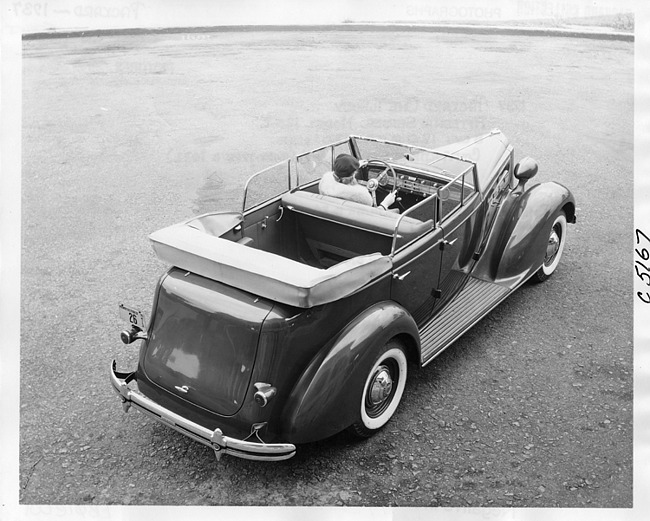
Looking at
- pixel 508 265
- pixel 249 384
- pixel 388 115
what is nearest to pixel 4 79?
pixel 249 384

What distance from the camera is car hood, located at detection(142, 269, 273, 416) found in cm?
306

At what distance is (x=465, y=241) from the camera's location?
4355mm

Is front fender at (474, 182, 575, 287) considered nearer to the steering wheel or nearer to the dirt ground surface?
the dirt ground surface

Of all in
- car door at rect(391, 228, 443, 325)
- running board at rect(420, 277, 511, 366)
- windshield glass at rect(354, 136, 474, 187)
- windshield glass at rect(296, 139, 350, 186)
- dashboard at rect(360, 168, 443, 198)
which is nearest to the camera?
car door at rect(391, 228, 443, 325)

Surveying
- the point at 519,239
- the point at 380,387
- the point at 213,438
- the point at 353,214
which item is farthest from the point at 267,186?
the point at 213,438

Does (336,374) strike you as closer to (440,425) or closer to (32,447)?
(440,425)

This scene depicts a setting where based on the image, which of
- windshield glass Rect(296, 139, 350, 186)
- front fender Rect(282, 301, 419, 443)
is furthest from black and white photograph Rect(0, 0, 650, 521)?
windshield glass Rect(296, 139, 350, 186)

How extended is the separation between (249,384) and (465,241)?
6.48 feet

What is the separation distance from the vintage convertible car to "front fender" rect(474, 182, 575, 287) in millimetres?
155

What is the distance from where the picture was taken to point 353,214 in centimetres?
389

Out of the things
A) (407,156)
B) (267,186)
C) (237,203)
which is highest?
(407,156)

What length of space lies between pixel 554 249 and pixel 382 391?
7.22 feet

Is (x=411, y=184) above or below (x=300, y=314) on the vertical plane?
above

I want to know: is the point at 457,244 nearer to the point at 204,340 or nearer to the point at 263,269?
the point at 263,269
